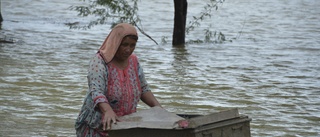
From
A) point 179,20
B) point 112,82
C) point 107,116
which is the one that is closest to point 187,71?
point 179,20

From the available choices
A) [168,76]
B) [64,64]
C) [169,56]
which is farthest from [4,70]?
[169,56]

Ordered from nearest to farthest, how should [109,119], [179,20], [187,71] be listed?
1. [109,119]
2. [187,71]
3. [179,20]

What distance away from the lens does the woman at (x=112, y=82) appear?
4000 mm

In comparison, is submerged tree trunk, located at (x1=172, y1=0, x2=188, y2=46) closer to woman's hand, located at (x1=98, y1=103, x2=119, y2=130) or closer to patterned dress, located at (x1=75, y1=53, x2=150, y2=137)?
patterned dress, located at (x1=75, y1=53, x2=150, y2=137)

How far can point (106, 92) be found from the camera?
161 inches

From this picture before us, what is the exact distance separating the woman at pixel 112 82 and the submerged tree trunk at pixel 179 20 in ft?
33.3

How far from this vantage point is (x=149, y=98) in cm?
432

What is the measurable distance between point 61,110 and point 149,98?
4.03m

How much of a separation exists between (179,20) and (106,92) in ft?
34.3

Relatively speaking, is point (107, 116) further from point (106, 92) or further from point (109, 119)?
point (106, 92)

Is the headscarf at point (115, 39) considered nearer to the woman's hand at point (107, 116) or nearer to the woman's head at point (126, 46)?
the woman's head at point (126, 46)

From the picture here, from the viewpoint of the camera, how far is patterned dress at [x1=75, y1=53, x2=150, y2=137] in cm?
400

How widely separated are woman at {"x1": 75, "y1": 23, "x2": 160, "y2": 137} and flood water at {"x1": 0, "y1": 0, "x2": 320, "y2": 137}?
291 centimetres

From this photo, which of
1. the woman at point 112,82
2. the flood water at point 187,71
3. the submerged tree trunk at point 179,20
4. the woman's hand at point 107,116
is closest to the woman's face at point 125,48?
the woman at point 112,82
